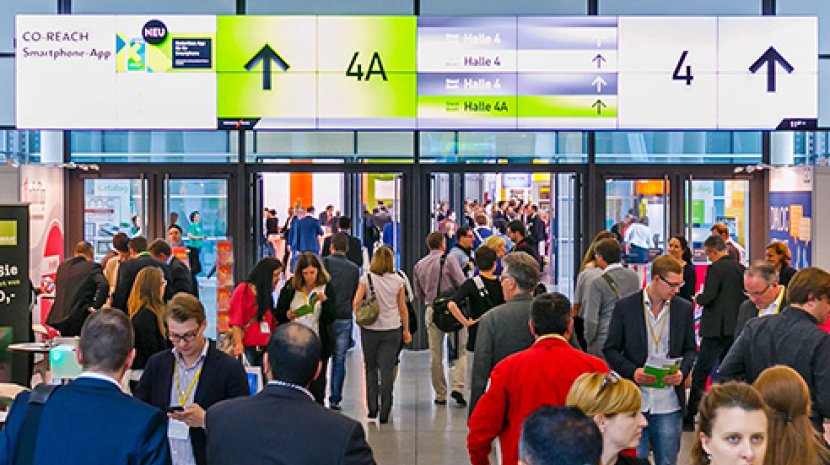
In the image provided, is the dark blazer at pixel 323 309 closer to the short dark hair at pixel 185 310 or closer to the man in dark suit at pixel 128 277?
the man in dark suit at pixel 128 277

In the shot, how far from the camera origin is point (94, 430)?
3.59 metres

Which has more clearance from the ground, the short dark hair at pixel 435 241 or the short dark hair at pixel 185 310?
the short dark hair at pixel 435 241

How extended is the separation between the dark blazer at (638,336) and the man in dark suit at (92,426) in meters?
3.12

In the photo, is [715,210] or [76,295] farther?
[715,210]

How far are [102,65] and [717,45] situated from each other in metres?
5.79

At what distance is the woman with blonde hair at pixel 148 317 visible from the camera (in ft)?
21.6

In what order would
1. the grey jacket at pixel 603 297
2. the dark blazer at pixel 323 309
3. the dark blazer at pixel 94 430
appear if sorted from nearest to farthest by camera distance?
the dark blazer at pixel 94 430
the grey jacket at pixel 603 297
the dark blazer at pixel 323 309

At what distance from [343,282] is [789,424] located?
6064mm

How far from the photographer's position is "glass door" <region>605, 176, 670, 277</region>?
1276cm

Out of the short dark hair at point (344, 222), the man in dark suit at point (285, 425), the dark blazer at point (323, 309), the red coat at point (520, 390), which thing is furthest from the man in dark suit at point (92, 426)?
the short dark hair at point (344, 222)

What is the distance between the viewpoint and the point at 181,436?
4.80m

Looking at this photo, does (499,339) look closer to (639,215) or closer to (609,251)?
(609,251)

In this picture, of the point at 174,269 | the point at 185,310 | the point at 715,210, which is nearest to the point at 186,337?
the point at 185,310

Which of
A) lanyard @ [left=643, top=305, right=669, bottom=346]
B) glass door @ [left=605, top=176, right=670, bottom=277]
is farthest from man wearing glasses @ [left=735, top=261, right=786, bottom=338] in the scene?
glass door @ [left=605, top=176, right=670, bottom=277]
